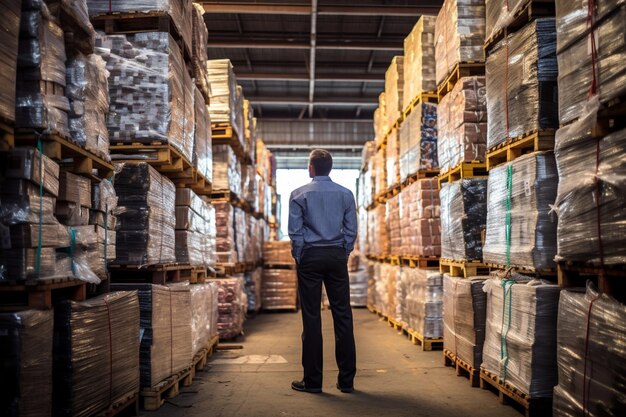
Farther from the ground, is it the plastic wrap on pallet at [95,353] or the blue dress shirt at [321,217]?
the blue dress shirt at [321,217]

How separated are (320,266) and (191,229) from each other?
59.4 inches

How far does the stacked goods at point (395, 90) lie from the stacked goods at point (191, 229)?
349 cm

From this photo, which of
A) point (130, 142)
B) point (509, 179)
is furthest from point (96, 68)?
point (509, 179)

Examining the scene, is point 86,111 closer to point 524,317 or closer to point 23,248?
point 23,248

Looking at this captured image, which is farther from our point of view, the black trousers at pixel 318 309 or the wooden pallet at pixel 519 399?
the black trousers at pixel 318 309

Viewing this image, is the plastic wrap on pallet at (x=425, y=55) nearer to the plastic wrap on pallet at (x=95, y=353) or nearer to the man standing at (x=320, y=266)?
the man standing at (x=320, y=266)

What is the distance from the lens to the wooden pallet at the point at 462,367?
5.09 metres

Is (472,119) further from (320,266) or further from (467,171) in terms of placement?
(320,266)

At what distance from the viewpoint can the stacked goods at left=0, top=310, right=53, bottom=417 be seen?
2.70 m

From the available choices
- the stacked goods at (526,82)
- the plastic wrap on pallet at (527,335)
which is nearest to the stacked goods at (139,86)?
the stacked goods at (526,82)

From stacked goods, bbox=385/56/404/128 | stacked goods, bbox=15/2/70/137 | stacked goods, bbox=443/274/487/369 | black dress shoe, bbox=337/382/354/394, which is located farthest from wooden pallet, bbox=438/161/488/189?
stacked goods, bbox=15/2/70/137

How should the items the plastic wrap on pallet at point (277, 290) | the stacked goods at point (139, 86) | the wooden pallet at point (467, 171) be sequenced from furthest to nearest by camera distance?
the plastic wrap on pallet at point (277, 290), the wooden pallet at point (467, 171), the stacked goods at point (139, 86)

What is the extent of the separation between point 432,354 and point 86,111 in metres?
4.78

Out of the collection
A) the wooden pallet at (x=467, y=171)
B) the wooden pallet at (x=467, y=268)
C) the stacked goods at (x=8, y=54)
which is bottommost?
the wooden pallet at (x=467, y=268)
